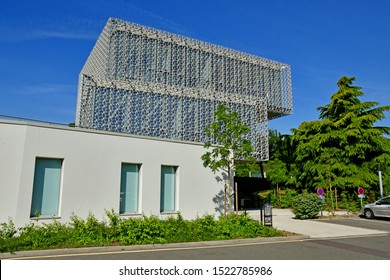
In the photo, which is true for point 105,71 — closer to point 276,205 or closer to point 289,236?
point 276,205

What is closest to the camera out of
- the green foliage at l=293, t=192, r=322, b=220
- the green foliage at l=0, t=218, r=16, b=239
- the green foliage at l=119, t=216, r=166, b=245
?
the green foliage at l=119, t=216, r=166, b=245

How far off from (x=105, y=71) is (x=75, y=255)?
28.5 m

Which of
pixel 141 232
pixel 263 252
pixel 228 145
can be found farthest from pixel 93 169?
pixel 263 252

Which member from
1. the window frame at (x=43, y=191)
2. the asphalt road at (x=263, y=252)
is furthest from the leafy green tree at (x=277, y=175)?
the window frame at (x=43, y=191)

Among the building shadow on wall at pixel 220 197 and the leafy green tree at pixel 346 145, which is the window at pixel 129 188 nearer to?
the building shadow on wall at pixel 220 197

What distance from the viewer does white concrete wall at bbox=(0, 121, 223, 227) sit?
1029 cm

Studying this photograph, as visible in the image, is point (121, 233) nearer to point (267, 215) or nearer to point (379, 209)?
point (267, 215)

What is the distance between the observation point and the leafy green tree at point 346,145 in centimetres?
2514

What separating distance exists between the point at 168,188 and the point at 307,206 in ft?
29.4

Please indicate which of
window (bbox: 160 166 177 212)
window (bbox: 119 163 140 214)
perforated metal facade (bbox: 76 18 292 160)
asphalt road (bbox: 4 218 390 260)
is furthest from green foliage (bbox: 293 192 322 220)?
perforated metal facade (bbox: 76 18 292 160)

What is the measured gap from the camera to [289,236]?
11.2m

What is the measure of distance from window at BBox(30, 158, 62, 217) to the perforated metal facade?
19428mm

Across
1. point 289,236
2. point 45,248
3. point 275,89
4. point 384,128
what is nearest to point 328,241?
point 289,236

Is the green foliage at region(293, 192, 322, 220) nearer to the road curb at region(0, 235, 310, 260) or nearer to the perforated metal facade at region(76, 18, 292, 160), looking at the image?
the road curb at region(0, 235, 310, 260)
